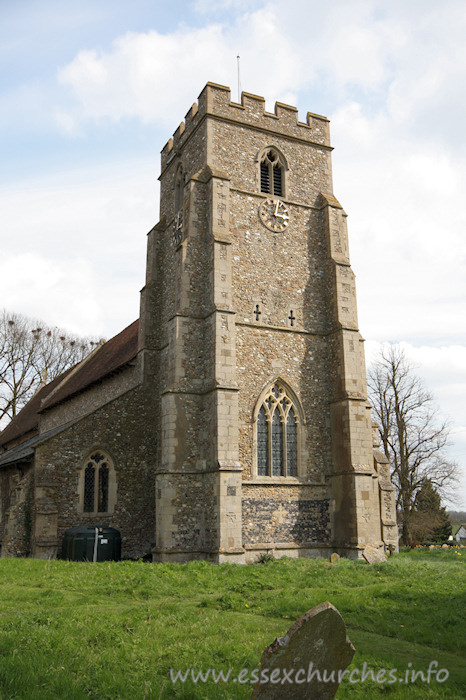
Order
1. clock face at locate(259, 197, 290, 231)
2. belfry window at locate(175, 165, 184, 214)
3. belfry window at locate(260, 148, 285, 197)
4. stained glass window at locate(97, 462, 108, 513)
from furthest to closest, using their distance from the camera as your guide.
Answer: belfry window at locate(175, 165, 184, 214), belfry window at locate(260, 148, 285, 197), clock face at locate(259, 197, 290, 231), stained glass window at locate(97, 462, 108, 513)

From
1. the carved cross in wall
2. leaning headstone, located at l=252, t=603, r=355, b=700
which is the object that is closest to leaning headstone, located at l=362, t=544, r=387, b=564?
the carved cross in wall

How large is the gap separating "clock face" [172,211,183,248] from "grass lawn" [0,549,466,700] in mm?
10731

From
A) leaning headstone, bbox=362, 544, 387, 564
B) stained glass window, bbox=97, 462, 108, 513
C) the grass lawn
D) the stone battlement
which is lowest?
the grass lawn

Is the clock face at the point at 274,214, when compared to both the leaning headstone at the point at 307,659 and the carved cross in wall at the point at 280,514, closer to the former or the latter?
the carved cross in wall at the point at 280,514

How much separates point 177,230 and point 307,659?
16.8 metres

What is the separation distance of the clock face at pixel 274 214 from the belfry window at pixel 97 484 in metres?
9.41

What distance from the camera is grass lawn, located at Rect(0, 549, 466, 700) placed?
5.47 m

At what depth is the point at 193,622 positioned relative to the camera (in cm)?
785

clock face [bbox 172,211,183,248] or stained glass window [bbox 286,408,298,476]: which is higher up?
clock face [bbox 172,211,183,248]

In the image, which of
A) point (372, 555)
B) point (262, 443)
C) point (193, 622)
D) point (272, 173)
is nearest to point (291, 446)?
point (262, 443)

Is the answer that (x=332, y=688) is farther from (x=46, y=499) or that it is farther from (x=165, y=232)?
(x=165, y=232)

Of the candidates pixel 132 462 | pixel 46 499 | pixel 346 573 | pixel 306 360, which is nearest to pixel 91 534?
pixel 46 499

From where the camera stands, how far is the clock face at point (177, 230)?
761 inches

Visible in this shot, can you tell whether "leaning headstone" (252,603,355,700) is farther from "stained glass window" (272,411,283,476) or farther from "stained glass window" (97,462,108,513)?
"stained glass window" (97,462,108,513)
